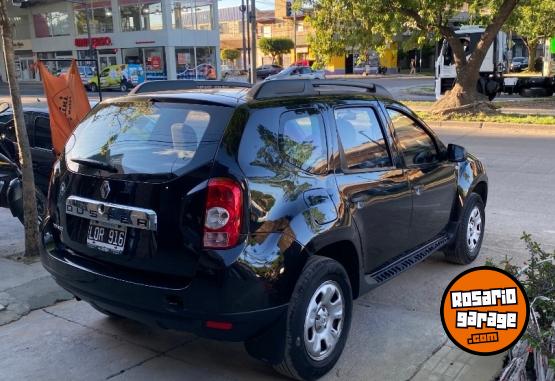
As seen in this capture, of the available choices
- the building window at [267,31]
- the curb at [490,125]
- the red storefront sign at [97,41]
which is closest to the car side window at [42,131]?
the curb at [490,125]

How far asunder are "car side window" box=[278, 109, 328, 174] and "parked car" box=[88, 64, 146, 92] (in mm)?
39974

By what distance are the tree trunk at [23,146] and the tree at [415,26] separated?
12434mm

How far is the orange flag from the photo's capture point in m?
7.00

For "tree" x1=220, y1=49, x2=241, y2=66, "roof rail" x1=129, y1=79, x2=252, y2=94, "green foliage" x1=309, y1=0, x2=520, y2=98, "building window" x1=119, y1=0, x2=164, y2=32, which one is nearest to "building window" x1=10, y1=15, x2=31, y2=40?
"building window" x1=119, y1=0, x2=164, y2=32

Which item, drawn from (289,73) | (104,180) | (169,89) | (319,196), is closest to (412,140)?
(319,196)

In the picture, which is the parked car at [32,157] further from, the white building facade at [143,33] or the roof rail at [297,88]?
the white building facade at [143,33]

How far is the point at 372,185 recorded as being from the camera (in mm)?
3842

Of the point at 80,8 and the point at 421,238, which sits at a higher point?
the point at 80,8

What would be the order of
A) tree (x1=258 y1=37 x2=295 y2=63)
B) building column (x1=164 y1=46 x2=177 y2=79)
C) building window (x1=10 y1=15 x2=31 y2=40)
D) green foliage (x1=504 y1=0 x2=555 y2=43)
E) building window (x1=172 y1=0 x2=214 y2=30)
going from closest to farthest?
1. green foliage (x1=504 y1=0 x2=555 y2=43)
2. building column (x1=164 y1=46 x2=177 y2=79)
3. building window (x1=172 y1=0 x2=214 y2=30)
4. building window (x1=10 y1=15 x2=31 y2=40)
5. tree (x1=258 y1=37 x2=295 y2=63)

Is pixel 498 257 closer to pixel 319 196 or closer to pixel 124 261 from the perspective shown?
pixel 319 196

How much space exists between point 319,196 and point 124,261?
1.17 metres

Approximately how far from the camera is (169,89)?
158 inches

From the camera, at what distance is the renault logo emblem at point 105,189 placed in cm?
325

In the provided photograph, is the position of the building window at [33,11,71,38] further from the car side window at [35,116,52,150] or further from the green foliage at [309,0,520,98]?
the car side window at [35,116,52,150]
